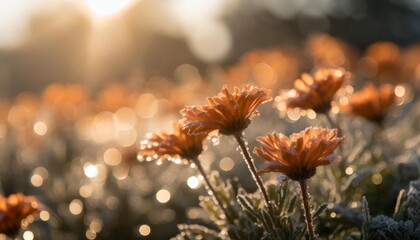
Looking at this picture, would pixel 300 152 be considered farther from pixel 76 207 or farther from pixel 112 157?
pixel 112 157

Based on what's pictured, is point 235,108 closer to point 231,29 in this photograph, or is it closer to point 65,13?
point 231,29

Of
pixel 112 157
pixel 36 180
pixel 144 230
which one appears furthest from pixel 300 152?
pixel 112 157

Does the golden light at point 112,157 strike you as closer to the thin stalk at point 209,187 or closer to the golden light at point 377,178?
the golden light at point 377,178

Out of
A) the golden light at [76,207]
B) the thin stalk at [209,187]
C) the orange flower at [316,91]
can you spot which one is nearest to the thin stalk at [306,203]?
the thin stalk at [209,187]

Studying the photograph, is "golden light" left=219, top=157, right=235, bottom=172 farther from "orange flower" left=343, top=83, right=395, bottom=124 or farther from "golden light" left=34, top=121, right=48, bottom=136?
"golden light" left=34, top=121, right=48, bottom=136

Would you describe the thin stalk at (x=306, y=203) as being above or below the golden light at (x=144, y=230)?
below

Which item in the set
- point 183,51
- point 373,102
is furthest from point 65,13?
point 373,102

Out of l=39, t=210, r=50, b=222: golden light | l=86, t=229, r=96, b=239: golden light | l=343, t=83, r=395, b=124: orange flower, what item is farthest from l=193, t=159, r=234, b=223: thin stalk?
l=86, t=229, r=96, b=239: golden light
